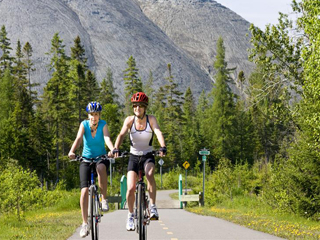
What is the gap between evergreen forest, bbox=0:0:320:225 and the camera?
19484 mm

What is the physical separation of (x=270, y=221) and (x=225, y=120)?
63.2 meters

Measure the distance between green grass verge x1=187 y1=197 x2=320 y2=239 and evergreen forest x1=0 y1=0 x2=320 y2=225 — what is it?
0.74m

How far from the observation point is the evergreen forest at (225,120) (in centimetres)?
1948

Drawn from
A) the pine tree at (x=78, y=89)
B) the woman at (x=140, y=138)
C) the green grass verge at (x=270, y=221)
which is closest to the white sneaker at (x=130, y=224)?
the woman at (x=140, y=138)

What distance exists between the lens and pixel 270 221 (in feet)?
53.8

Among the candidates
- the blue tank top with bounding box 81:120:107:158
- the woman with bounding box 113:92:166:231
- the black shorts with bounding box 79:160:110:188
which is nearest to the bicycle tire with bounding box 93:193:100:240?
the black shorts with bounding box 79:160:110:188

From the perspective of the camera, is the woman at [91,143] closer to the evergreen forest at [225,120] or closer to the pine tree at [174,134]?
the evergreen forest at [225,120]

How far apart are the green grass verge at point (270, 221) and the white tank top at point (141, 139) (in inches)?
194

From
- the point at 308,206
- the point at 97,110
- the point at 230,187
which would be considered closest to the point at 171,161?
the point at 230,187

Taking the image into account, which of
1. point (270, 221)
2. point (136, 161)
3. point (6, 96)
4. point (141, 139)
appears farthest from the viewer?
point (6, 96)

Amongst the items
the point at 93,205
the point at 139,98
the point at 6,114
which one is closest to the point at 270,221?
the point at 93,205

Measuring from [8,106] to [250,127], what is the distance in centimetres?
4673

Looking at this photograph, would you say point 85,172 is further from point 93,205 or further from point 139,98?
point 139,98

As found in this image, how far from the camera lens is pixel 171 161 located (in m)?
84.9
